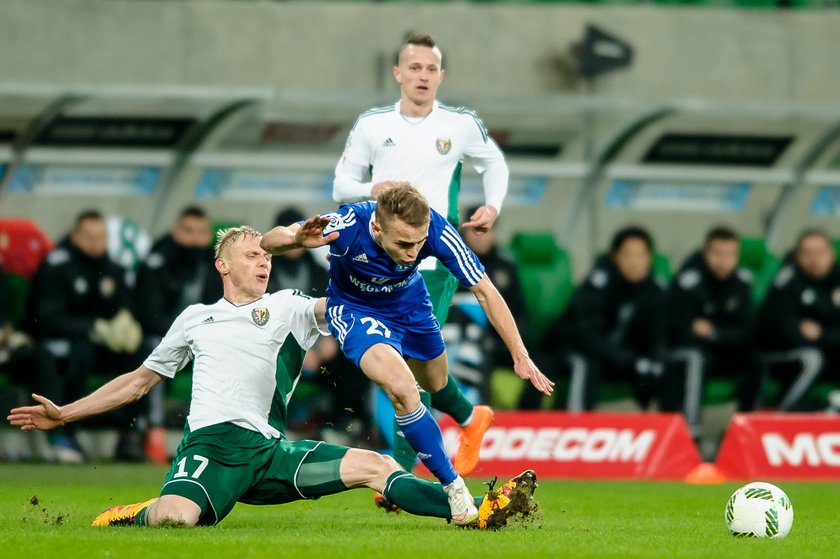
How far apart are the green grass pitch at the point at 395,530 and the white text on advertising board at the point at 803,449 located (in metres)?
1.16

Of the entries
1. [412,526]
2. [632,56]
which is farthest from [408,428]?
[632,56]

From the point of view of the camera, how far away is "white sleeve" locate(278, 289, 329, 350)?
7398mm

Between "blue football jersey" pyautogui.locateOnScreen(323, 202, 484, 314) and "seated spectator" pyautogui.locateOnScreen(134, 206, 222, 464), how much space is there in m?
5.03

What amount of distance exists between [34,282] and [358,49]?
4.89 meters

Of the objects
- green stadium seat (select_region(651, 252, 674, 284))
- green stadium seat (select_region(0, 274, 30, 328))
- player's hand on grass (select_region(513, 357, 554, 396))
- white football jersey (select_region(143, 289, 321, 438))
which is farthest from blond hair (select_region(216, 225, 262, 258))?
green stadium seat (select_region(651, 252, 674, 284))

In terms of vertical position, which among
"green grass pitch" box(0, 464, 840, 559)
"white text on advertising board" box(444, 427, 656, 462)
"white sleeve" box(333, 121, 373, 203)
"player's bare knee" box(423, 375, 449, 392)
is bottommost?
"white text on advertising board" box(444, 427, 656, 462)

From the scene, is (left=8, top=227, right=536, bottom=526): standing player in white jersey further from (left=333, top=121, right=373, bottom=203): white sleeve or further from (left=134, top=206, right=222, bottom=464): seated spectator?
(left=134, top=206, right=222, bottom=464): seated spectator

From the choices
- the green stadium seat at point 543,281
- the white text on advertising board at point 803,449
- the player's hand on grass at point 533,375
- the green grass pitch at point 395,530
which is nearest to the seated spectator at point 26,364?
the green grass pitch at point 395,530

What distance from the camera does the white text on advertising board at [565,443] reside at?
37.0 feet

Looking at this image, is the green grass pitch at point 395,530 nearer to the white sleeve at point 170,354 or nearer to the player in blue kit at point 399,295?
the player in blue kit at point 399,295

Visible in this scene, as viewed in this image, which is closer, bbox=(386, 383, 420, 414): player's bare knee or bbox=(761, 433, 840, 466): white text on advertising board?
bbox=(386, 383, 420, 414): player's bare knee

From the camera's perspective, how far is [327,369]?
12336mm

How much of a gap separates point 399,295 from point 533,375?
0.88 metres

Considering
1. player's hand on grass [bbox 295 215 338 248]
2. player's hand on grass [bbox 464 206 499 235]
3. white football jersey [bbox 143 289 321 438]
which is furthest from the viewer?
player's hand on grass [bbox 464 206 499 235]
